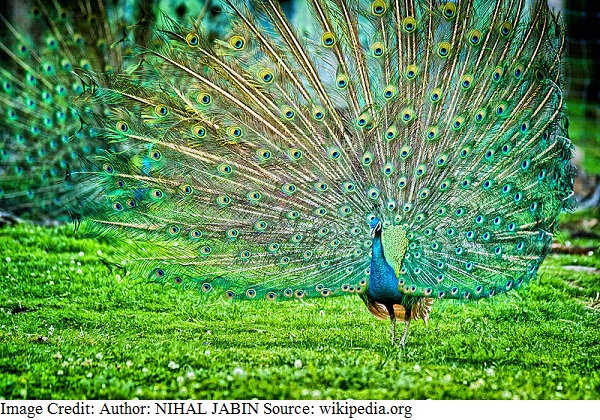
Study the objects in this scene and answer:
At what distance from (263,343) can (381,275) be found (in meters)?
0.94

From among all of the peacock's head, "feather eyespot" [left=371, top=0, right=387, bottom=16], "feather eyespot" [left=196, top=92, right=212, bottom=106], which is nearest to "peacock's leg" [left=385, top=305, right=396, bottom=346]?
the peacock's head

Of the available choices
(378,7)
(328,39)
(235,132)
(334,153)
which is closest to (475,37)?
(378,7)

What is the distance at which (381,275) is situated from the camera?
430cm

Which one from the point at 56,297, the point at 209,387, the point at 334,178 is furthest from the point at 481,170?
the point at 56,297

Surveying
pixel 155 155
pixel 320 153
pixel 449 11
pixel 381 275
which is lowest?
pixel 381 275

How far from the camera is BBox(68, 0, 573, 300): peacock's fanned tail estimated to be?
4230 millimetres

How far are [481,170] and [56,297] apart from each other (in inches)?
129

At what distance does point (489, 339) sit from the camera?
4.84m

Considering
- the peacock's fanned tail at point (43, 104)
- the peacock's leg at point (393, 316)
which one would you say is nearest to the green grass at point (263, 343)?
the peacock's leg at point (393, 316)

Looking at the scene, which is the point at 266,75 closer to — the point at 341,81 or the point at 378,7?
the point at 341,81

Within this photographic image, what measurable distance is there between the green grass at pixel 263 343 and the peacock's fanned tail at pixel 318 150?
431 millimetres

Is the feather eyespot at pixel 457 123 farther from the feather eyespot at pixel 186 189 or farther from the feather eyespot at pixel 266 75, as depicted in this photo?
the feather eyespot at pixel 186 189

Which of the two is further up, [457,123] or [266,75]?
[266,75]
